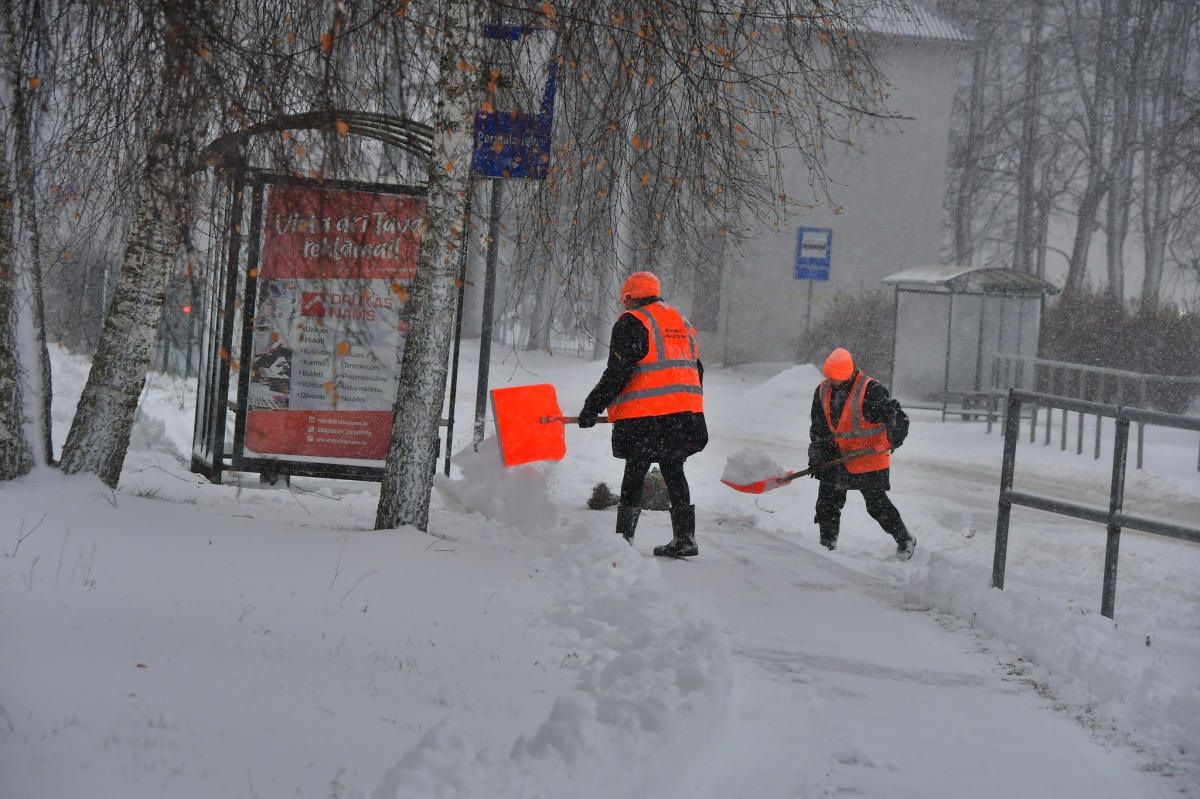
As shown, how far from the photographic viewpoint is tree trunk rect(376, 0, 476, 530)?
5.12 m

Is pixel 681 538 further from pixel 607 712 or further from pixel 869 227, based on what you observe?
pixel 869 227

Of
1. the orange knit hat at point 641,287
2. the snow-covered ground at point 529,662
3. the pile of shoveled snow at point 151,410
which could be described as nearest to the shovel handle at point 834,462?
the snow-covered ground at point 529,662

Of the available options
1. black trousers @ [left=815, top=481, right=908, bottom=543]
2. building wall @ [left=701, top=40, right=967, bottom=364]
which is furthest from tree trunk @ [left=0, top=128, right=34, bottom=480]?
building wall @ [left=701, top=40, right=967, bottom=364]

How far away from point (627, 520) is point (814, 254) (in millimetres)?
10360

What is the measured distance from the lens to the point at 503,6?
161 inches

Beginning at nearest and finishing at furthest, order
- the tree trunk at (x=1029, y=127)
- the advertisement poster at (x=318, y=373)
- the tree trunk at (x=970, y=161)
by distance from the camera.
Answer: the advertisement poster at (x=318, y=373), the tree trunk at (x=1029, y=127), the tree trunk at (x=970, y=161)

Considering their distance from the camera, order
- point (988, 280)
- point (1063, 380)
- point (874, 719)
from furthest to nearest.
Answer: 1. point (988, 280)
2. point (1063, 380)
3. point (874, 719)

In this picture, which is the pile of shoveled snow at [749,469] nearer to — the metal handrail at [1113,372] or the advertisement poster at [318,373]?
the advertisement poster at [318,373]

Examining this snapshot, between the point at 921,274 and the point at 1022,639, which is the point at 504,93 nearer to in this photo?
the point at 1022,639

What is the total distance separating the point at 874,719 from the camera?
12.2ft

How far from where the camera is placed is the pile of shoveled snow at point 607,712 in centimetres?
275

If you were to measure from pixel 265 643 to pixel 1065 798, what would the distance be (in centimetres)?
260

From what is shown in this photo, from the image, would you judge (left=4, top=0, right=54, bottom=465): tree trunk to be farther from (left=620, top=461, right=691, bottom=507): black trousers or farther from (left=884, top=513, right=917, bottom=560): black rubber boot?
(left=884, top=513, right=917, bottom=560): black rubber boot

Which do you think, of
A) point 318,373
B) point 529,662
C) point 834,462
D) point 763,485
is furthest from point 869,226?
point 529,662
